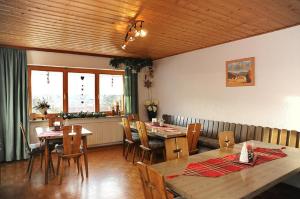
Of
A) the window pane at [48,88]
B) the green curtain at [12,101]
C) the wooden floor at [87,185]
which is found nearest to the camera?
the wooden floor at [87,185]

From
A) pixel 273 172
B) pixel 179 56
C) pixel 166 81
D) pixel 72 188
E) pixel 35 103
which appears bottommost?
pixel 72 188

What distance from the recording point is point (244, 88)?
4031 millimetres

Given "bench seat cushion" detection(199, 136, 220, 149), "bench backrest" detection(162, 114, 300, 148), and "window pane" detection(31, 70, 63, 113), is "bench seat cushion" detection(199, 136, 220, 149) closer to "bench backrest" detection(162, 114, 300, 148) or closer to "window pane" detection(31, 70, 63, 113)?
"bench backrest" detection(162, 114, 300, 148)

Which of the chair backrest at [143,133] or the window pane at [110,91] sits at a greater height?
the window pane at [110,91]

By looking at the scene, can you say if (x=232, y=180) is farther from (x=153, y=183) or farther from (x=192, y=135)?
(x=192, y=135)

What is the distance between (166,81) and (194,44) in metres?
1.72

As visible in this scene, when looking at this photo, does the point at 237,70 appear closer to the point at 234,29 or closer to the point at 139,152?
the point at 234,29

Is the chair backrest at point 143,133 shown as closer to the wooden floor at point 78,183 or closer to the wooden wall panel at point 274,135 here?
the wooden floor at point 78,183

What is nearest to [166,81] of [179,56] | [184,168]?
[179,56]

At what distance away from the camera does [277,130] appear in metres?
3.39

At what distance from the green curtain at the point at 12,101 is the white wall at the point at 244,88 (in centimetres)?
348

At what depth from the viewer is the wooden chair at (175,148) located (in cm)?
223

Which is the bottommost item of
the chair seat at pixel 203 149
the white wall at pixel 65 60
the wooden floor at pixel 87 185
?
the wooden floor at pixel 87 185


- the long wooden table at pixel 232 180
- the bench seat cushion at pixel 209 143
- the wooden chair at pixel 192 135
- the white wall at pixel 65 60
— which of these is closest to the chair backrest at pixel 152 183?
the long wooden table at pixel 232 180
